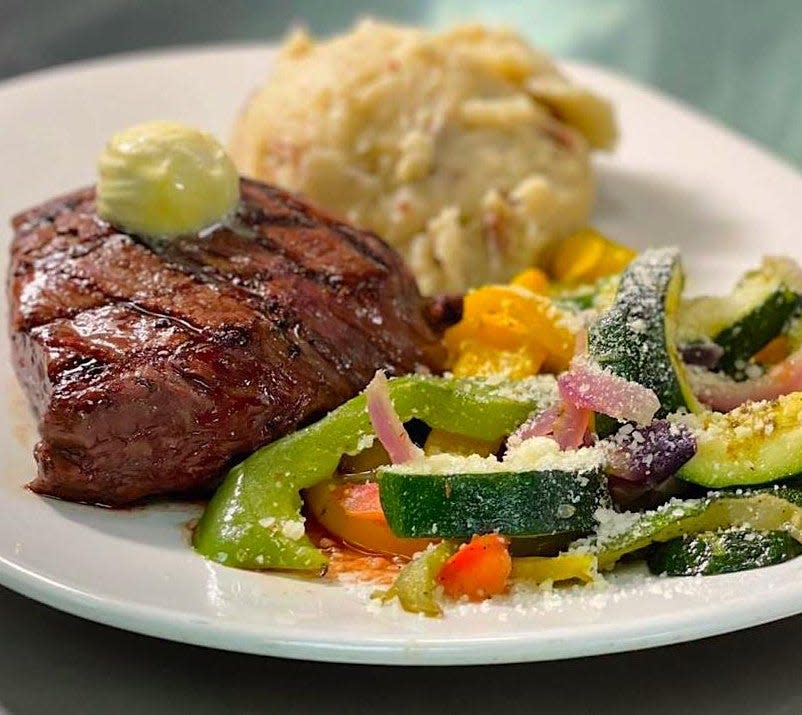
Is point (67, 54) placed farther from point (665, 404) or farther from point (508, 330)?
point (665, 404)

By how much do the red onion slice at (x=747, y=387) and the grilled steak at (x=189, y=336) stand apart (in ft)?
2.84

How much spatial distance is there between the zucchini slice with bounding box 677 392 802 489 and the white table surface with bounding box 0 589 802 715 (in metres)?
0.44

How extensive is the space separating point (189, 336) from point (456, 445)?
0.82 metres

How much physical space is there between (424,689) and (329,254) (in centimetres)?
150

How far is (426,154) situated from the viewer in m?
5.49

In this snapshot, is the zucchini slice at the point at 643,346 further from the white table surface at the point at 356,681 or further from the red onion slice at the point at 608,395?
the white table surface at the point at 356,681

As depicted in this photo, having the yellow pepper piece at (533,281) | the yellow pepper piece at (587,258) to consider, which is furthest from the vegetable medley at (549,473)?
the yellow pepper piece at (587,258)

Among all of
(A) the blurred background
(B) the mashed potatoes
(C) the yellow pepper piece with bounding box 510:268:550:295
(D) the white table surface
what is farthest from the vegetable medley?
(A) the blurred background

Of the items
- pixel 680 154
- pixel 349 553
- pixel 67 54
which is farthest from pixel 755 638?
pixel 67 54

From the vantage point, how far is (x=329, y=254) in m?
4.31

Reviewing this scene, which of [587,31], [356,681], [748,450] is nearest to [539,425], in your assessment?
[748,450]

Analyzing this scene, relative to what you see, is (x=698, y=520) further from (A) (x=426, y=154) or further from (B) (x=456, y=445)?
(A) (x=426, y=154)

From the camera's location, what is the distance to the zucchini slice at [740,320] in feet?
14.1

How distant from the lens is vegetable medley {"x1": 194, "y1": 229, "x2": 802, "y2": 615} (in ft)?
11.5
